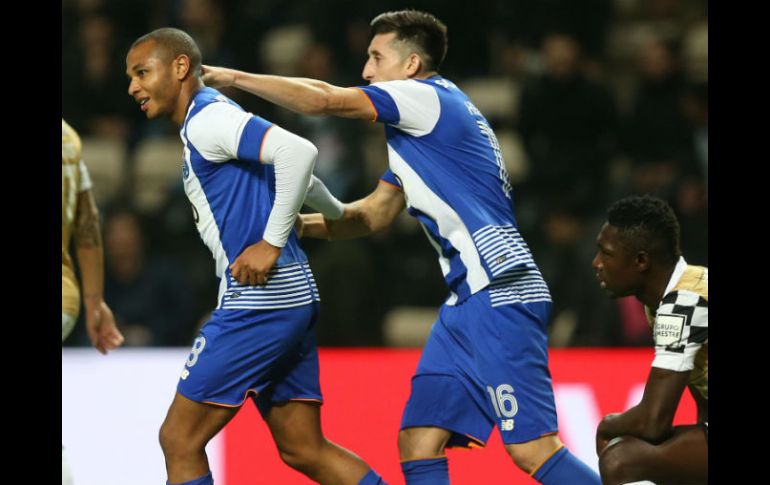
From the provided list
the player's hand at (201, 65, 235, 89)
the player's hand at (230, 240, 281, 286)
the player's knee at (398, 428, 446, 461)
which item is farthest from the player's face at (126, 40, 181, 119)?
the player's knee at (398, 428, 446, 461)

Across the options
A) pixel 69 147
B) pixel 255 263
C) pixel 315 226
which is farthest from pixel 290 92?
pixel 69 147

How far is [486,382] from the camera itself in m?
4.22

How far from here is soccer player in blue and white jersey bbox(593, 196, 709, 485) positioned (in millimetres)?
4086

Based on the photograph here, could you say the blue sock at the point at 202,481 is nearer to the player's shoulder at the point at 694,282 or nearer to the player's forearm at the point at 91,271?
the player's forearm at the point at 91,271

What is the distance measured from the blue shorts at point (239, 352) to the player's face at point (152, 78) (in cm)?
80

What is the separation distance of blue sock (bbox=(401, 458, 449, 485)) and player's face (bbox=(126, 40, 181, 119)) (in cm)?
159

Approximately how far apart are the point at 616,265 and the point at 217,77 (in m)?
1.61

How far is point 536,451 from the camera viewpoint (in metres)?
4.17

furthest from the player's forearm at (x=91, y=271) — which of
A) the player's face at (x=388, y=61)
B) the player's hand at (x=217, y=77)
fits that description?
the player's face at (x=388, y=61)

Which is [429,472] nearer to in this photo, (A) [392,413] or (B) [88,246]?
(A) [392,413]

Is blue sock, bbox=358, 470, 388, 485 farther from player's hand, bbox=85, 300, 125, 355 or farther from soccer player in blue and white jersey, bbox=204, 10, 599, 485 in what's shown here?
player's hand, bbox=85, 300, 125, 355

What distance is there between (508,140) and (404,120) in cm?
547
